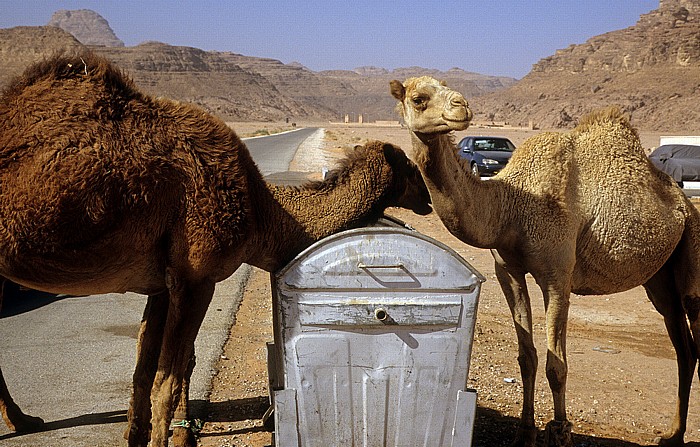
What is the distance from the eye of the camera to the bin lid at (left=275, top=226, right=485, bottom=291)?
4.48 meters

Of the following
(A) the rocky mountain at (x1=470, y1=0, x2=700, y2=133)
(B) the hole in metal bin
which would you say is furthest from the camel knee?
(A) the rocky mountain at (x1=470, y1=0, x2=700, y2=133)

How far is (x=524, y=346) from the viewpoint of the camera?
5828 mm

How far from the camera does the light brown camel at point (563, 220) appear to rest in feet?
16.6

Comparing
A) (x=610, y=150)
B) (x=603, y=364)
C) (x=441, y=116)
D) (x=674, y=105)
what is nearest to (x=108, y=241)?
(x=441, y=116)

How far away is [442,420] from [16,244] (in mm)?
2825

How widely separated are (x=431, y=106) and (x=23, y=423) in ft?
13.1

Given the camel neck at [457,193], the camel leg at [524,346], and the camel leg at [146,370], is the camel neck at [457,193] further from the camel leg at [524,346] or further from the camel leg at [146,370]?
the camel leg at [146,370]

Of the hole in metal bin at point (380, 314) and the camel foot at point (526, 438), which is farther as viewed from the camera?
the camel foot at point (526, 438)

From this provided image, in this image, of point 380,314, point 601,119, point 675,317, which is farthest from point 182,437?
point 675,317

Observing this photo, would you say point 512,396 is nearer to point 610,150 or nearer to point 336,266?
point 610,150

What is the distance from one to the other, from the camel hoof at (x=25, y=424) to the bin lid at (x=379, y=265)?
2.79 m

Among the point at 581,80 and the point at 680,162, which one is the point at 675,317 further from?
the point at 581,80

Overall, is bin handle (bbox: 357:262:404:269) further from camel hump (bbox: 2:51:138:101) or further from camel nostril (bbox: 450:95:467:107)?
camel hump (bbox: 2:51:138:101)

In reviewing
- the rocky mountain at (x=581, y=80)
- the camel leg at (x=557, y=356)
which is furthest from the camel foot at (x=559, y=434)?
the rocky mountain at (x=581, y=80)
